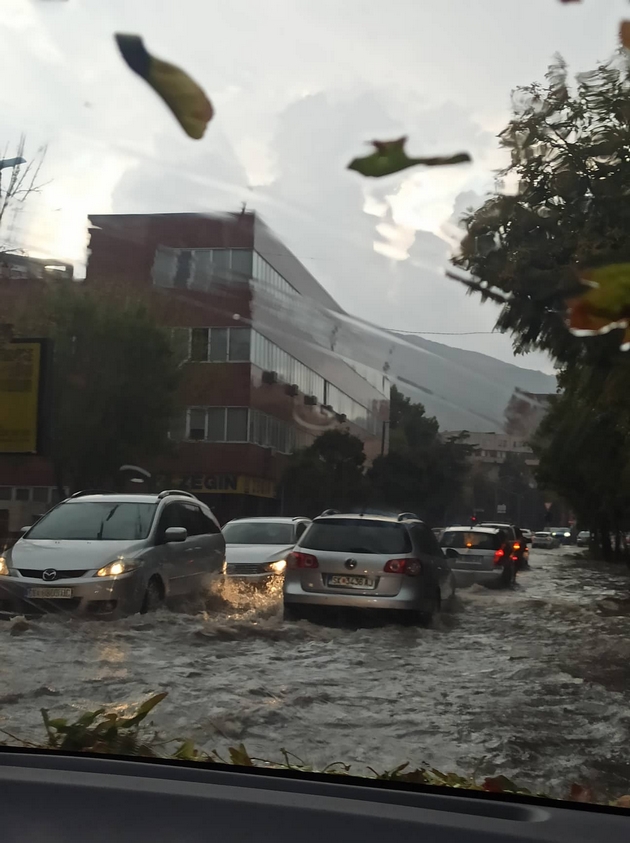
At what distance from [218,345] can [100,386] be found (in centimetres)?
43

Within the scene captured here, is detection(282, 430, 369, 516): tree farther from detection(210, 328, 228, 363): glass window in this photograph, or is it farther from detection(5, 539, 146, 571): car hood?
detection(5, 539, 146, 571): car hood

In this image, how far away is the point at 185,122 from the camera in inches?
49.6

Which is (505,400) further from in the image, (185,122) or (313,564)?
(185,122)

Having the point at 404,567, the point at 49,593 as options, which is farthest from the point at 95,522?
the point at 404,567

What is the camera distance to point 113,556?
10.8 ft

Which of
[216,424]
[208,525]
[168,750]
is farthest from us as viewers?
[208,525]

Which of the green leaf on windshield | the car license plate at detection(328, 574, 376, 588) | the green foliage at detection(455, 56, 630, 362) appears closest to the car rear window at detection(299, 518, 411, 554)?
the car license plate at detection(328, 574, 376, 588)

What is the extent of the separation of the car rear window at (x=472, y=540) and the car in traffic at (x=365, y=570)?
0.04m

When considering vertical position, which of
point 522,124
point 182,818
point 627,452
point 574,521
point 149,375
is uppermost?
point 522,124

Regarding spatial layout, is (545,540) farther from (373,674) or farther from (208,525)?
(208,525)

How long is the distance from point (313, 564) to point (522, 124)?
1.54m

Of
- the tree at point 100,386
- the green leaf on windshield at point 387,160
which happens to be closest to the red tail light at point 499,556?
the tree at point 100,386

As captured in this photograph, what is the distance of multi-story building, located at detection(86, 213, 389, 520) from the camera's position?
2.77m

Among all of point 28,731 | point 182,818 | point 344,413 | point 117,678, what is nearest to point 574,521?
point 344,413
